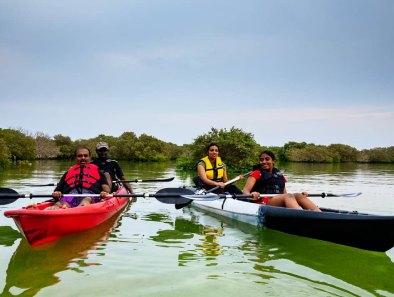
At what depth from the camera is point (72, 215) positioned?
448cm

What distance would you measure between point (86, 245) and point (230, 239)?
6.96 feet

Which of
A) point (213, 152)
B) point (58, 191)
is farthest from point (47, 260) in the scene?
point (213, 152)

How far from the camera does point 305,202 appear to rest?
4.83m

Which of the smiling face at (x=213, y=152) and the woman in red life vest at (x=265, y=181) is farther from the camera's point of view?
the smiling face at (x=213, y=152)

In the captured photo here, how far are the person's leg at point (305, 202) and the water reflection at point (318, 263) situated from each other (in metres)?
0.50

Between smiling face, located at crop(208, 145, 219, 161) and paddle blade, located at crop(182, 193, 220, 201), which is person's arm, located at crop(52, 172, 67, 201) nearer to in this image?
paddle blade, located at crop(182, 193, 220, 201)

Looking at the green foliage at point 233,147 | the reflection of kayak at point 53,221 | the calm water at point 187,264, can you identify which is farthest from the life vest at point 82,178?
the green foliage at point 233,147

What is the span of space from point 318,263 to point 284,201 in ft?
4.03

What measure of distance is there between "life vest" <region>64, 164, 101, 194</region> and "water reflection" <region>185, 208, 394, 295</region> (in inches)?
108

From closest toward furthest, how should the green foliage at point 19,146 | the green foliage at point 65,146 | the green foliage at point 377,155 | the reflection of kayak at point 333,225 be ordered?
the reflection of kayak at point 333,225, the green foliage at point 19,146, the green foliage at point 65,146, the green foliage at point 377,155

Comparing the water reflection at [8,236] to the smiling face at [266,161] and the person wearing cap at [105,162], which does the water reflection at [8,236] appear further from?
the smiling face at [266,161]

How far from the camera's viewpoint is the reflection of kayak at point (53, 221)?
3846mm

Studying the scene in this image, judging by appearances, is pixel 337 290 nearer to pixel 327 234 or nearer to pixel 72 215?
pixel 327 234

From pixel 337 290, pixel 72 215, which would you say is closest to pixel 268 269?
pixel 337 290
